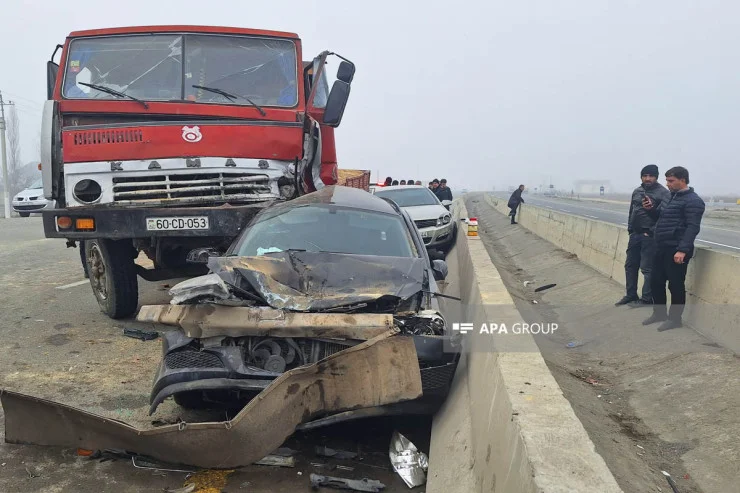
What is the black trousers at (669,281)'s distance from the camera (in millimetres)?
5840

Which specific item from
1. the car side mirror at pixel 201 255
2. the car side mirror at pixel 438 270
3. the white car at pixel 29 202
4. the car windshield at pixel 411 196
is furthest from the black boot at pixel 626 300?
the white car at pixel 29 202

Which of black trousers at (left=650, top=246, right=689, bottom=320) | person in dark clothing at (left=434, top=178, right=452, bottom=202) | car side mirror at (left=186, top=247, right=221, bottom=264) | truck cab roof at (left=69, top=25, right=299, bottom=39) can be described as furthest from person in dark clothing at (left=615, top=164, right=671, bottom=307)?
person in dark clothing at (left=434, top=178, right=452, bottom=202)

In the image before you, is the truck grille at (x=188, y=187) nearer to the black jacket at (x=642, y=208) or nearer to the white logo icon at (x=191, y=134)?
the white logo icon at (x=191, y=134)

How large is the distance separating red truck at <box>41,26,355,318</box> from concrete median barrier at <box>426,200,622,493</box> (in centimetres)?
281

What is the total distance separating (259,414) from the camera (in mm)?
3207

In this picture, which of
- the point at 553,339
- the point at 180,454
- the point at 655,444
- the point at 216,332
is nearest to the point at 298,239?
the point at 216,332

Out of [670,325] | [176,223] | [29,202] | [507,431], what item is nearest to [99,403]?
[176,223]

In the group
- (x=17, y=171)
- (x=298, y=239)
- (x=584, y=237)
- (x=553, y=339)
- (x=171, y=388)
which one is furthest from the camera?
(x=17, y=171)

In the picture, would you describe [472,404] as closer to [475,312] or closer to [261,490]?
[261,490]

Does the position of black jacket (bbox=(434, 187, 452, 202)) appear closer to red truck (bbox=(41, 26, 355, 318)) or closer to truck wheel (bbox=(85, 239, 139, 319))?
red truck (bbox=(41, 26, 355, 318))

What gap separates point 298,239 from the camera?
509 cm

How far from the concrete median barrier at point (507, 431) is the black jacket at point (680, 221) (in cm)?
215

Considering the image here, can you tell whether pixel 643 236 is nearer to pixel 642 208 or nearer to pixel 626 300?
pixel 642 208

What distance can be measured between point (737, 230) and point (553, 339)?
22.1 meters
